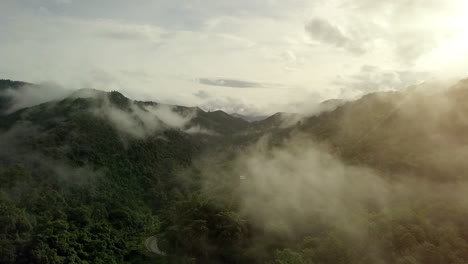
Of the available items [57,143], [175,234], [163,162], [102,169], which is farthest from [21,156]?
[175,234]

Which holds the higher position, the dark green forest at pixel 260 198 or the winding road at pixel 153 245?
the dark green forest at pixel 260 198

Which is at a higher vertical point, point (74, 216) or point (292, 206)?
point (292, 206)

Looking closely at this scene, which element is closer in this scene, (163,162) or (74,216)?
(74,216)

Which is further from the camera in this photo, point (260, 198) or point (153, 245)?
point (153, 245)

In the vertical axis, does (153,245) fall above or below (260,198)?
below

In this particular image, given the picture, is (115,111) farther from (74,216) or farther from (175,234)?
(175,234)
